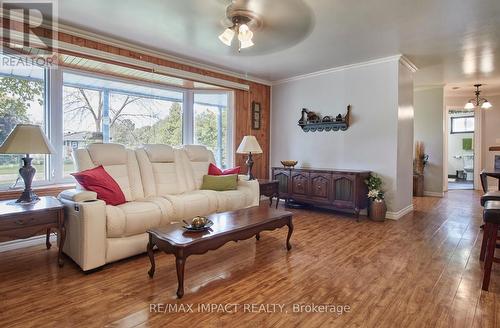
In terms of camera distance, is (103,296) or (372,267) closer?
(103,296)

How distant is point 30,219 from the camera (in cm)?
230

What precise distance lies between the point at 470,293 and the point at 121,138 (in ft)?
13.5

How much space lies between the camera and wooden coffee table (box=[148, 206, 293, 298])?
1997mm

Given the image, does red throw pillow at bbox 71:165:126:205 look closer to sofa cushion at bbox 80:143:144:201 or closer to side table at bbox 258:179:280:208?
sofa cushion at bbox 80:143:144:201

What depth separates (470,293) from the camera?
2.08 m

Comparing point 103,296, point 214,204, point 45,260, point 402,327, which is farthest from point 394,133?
point 45,260

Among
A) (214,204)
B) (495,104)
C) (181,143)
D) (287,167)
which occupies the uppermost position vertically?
(495,104)

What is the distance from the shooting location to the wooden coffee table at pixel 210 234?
6.55ft

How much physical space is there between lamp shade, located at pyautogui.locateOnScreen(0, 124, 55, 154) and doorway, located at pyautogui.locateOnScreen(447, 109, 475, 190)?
1074 centimetres

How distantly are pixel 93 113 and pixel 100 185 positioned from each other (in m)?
1.40

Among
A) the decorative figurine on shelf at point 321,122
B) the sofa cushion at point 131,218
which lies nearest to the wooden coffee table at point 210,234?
the sofa cushion at point 131,218

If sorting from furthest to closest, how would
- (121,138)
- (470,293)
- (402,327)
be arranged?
(121,138)
(470,293)
(402,327)

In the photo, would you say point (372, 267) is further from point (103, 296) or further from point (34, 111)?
point (34, 111)

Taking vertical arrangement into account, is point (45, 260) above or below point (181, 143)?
below
